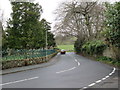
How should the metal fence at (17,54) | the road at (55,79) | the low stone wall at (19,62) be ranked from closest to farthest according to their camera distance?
the road at (55,79) < the low stone wall at (19,62) < the metal fence at (17,54)

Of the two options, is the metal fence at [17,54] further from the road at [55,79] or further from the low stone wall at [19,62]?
the road at [55,79]

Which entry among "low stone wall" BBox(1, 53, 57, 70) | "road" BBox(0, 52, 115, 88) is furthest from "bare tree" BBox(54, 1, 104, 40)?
"road" BBox(0, 52, 115, 88)

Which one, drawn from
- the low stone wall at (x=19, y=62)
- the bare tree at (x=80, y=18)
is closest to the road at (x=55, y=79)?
the low stone wall at (x=19, y=62)

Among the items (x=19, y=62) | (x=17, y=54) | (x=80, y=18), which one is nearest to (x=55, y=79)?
(x=19, y=62)

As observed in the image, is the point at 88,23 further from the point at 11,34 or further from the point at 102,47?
the point at 11,34

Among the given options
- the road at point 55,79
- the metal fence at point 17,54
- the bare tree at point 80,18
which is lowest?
the road at point 55,79

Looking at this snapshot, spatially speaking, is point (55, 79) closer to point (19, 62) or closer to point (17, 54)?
point (19, 62)

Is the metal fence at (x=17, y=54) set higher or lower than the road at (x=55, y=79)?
higher

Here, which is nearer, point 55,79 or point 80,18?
point 55,79

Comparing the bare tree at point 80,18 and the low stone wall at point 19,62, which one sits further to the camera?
the bare tree at point 80,18

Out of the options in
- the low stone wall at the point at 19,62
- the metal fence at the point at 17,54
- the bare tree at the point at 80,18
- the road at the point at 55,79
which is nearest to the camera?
the road at the point at 55,79

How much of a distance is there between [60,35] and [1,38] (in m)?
15.9

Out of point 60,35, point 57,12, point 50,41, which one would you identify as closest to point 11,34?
point 57,12

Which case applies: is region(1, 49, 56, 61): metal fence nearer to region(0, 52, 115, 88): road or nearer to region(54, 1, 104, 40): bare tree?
region(0, 52, 115, 88): road
